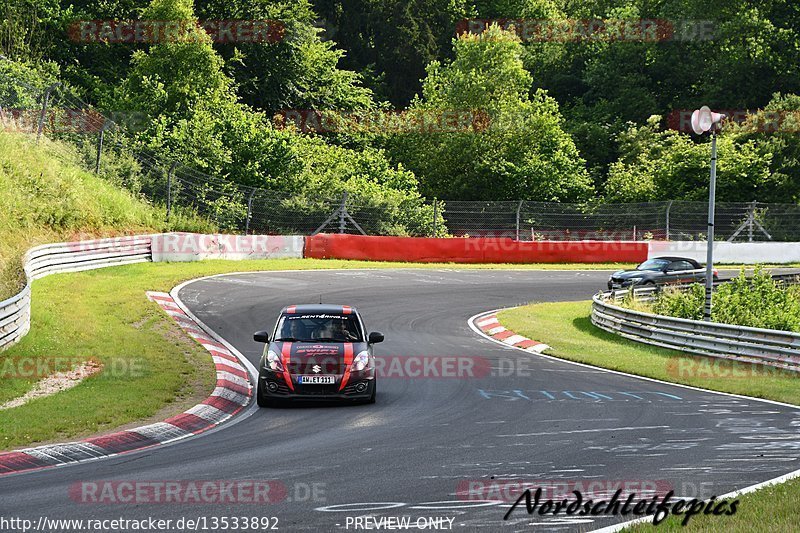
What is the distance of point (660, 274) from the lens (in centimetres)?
3306

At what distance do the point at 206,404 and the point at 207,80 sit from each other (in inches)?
1672

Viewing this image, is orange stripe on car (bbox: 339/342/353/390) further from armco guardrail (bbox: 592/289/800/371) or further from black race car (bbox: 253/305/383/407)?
armco guardrail (bbox: 592/289/800/371)

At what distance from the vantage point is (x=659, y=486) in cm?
909

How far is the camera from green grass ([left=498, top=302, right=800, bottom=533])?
24.6 feet

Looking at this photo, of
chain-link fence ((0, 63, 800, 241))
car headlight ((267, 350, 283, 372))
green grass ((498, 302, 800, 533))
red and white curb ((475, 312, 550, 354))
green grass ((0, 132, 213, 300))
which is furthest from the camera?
chain-link fence ((0, 63, 800, 241))

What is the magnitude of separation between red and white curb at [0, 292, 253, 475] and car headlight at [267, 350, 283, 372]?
2.41 feet

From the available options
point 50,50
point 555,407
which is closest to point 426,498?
point 555,407

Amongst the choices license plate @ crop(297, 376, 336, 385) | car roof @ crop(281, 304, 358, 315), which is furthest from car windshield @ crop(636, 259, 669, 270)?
license plate @ crop(297, 376, 336, 385)

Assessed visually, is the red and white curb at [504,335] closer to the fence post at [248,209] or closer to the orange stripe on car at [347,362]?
the orange stripe on car at [347,362]

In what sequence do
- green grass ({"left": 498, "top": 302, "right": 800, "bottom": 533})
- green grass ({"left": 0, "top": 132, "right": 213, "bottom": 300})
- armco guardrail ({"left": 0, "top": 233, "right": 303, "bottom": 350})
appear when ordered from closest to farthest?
1. green grass ({"left": 498, "top": 302, "right": 800, "bottom": 533})
2. armco guardrail ({"left": 0, "top": 233, "right": 303, "bottom": 350})
3. green grass ({"left": 0, "top": 132, "right": 213, "bottom": 300})

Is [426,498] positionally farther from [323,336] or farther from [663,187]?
[663,187]

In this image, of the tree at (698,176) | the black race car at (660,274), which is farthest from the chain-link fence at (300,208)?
the tree at (698,176)

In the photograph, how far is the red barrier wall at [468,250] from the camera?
38.3 m

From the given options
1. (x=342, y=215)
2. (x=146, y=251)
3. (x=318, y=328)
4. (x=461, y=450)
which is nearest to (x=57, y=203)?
(x=146, y=251)
